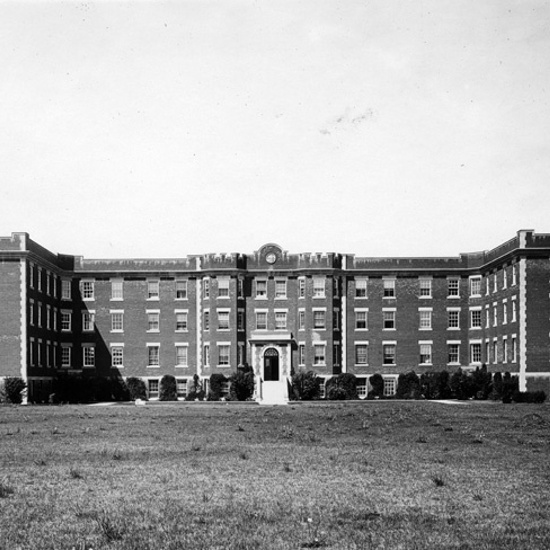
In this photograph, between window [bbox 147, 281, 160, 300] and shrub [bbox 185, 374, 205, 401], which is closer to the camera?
shrub [bbox 185, 374, 205, 401]

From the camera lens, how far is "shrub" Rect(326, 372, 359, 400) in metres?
59.6

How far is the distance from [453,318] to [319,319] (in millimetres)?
10069

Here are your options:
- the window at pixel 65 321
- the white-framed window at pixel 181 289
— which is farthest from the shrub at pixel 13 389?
the white-framed window at pixel 181 289

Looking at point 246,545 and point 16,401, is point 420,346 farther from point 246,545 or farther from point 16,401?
point 246,545

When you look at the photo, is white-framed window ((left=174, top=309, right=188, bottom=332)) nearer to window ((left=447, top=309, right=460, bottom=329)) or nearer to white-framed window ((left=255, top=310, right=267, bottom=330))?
white-framed window ((left=255, top=310, right=267, bottom=330))

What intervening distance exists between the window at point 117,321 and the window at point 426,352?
73.1ft

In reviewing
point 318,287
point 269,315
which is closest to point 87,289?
point 269,315

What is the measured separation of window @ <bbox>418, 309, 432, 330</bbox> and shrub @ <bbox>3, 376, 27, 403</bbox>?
2906cm

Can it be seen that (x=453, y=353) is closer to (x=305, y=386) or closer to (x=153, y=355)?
(x=305, y=386)

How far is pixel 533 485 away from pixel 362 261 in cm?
5117

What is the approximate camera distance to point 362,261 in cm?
6322

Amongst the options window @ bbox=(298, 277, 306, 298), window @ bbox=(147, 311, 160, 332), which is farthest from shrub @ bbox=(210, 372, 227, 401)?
window @ bbox=(298, 277, 306, 298)

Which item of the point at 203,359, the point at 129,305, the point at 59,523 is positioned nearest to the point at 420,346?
the point at 203,359

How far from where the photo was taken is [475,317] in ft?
205
